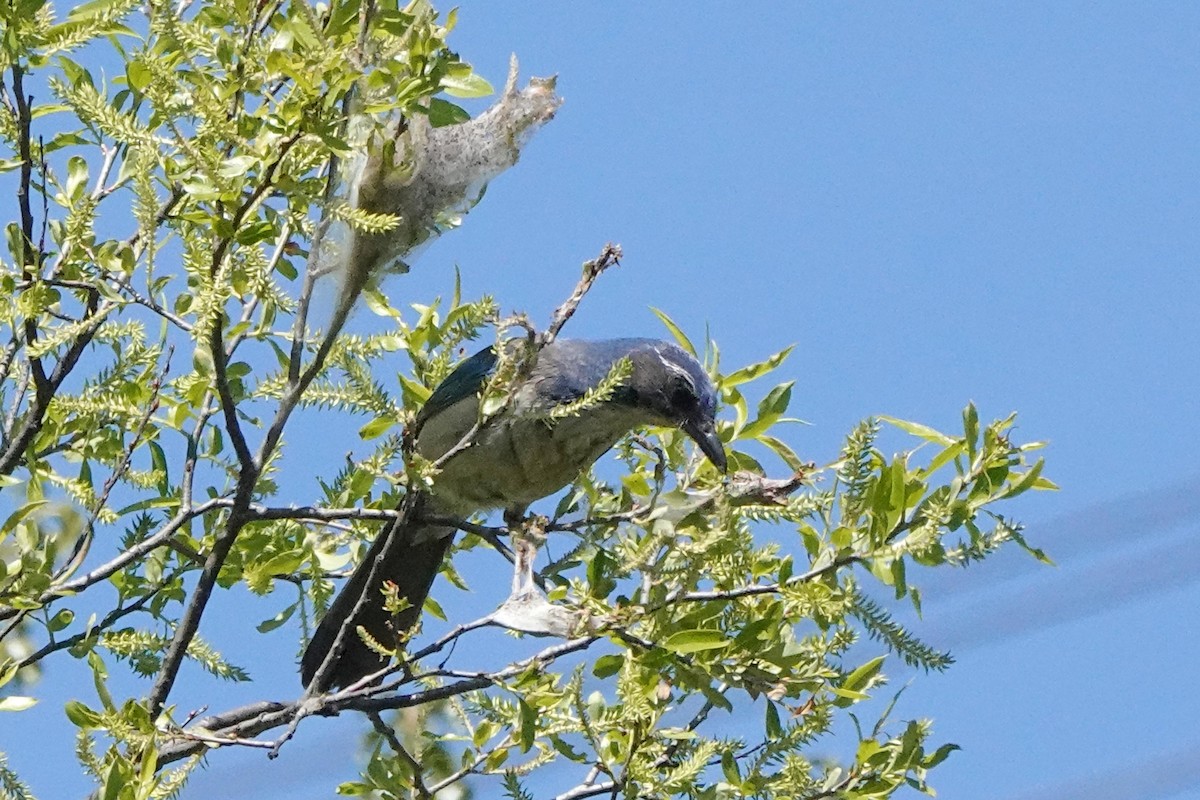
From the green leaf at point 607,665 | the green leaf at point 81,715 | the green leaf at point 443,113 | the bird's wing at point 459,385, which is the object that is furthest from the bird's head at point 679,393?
the green leaf at point 81,715

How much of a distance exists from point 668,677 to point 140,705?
117cm

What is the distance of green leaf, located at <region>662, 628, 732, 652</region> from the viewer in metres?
3.45

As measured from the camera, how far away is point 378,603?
529cm

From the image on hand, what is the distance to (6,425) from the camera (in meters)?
4.32

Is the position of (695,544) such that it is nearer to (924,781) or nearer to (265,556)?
(924,781)

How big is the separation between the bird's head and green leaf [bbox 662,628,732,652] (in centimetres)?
84

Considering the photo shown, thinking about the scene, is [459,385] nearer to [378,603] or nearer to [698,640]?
[378,603]

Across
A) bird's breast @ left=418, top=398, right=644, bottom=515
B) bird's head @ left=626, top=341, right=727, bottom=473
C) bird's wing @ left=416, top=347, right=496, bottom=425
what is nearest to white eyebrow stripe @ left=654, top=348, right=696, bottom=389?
bird's head @ left=626, top=341, right=727, bottom=473

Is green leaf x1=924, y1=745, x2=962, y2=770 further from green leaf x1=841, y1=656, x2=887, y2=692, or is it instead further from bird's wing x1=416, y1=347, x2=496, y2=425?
bird's wing x1=416, y1=347, x2=496, y2=425

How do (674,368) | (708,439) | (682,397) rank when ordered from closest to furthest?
1. (708,439)
2. (682,397)
3. (674,368)

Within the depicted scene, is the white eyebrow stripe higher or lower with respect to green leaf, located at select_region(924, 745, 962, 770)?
higher

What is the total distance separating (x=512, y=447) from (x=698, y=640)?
5.72 feet

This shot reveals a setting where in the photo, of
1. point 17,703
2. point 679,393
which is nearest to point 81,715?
point 17,703

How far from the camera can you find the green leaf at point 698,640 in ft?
11.3
